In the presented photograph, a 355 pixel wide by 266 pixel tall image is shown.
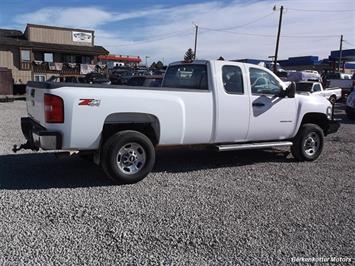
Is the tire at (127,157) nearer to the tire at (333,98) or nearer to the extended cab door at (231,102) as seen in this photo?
the extended cab door at (231,102)

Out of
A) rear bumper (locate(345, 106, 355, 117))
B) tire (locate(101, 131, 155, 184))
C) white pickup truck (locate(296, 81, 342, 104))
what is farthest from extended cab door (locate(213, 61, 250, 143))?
white pickup truck (locate(296, 81, 342, 104))

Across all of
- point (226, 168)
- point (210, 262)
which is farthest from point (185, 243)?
point (226, 168)

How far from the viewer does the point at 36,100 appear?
6.02m

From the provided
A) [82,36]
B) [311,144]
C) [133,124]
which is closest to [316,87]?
[311,144]

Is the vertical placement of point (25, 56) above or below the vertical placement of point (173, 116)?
above

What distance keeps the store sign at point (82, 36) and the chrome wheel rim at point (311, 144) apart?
1412 inches

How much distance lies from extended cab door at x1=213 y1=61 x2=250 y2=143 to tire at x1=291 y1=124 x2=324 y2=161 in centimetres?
143

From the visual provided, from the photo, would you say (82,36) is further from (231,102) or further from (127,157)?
(127,157)

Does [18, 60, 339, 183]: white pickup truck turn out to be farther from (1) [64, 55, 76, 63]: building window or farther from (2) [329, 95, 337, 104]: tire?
(1) [64, 55, 76, 63]: building window

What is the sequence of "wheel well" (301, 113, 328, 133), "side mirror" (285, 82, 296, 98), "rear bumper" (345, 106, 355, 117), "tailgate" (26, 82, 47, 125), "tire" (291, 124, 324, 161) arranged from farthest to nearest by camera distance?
"rear bumper" (345, 106, 355, 117) → "wheel well" (301, 113, 328, 133) → "tire" (291, 124, 324, 161) → "side mirror" (285, 82, 296, 98) → "tailgate" (26, 82, 47, 125)

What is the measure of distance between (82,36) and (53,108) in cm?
3732

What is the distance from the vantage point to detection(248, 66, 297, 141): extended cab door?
737cm

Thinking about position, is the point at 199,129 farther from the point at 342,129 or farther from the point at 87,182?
the point at 342,129

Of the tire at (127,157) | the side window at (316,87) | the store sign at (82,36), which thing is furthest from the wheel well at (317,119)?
the store sign at (82,36)
